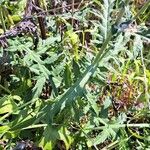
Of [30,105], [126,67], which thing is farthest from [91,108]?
[126,67]

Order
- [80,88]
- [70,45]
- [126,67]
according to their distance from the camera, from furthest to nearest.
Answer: [126,67] → [70,45] → [80,88]

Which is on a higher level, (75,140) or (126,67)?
(126,67)

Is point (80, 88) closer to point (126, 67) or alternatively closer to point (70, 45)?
point (70, 45)

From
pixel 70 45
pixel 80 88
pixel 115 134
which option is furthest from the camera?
pixel 70 45

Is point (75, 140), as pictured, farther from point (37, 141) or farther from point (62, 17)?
point (62, 17)

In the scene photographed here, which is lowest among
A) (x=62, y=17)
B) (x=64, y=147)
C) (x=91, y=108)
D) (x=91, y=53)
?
(x=64, y=147)

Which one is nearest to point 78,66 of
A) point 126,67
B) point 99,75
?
point 99,75

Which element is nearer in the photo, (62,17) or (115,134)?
(115,134)
